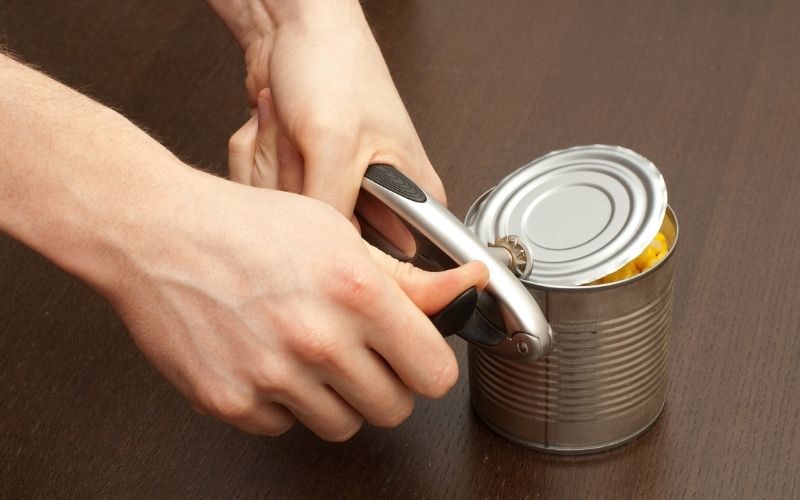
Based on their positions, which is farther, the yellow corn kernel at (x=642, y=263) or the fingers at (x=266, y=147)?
the fingers at (x=266, y=147)

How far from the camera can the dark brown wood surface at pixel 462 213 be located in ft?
2.91

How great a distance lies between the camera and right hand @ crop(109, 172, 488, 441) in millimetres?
741

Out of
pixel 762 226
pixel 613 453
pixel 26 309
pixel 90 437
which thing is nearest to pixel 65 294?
pixel 26 309

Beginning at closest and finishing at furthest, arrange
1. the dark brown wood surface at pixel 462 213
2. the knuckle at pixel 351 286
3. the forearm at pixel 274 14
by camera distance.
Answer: the knuckle at pixel 351 286 → the dark brown wood surface at pixel 462 213 → the forearm at pixel 274 14

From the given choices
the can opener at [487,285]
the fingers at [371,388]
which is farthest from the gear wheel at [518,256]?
the fingers at [371,388]

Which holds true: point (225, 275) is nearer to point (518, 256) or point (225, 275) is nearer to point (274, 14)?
point (518, 256)

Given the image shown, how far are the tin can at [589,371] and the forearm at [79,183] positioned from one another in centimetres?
24

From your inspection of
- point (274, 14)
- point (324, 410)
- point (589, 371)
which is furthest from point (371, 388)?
point (274, 14)

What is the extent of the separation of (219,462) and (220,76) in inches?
22.1

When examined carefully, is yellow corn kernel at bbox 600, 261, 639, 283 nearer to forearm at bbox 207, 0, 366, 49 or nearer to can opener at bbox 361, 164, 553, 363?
can opener at bbox 361, 164, 553, 363

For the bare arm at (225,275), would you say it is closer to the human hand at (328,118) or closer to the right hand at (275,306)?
the right hand at (275,306)

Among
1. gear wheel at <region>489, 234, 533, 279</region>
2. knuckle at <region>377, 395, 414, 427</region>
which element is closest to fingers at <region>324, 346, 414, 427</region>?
knuckle at <region>377, 395, 414, 427</region>

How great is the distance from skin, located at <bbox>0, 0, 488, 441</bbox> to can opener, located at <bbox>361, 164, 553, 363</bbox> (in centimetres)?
2

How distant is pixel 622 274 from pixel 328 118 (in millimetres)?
248
